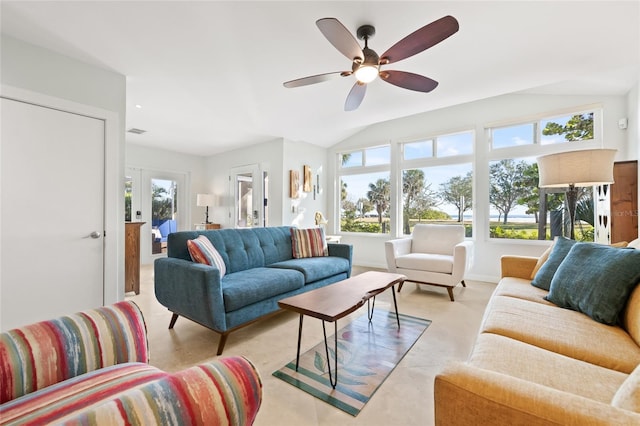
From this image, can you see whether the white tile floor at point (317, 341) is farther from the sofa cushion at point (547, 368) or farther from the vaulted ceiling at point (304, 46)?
the vaulted ceiling at point (304, 46)

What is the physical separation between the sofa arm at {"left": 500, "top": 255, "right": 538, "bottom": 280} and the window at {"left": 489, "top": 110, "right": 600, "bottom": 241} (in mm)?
1926

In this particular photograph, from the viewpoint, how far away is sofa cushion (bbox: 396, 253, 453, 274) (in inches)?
132

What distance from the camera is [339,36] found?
178 cm

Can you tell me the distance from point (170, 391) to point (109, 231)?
103 inches

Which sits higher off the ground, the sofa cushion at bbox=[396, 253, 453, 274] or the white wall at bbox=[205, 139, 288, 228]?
the white wall at bbox=[205, 139, 288, 228]

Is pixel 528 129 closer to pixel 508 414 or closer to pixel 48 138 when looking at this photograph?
pixel 508 414

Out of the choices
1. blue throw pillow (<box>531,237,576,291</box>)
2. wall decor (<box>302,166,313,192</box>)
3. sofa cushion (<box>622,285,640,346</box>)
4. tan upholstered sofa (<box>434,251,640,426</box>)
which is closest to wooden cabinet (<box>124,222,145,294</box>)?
wall decor (<box>302,166,313,192</box>)

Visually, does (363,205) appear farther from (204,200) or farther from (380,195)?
(204,200)

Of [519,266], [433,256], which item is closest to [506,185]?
[433,256]

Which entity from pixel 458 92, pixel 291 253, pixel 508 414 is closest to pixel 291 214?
pixel 291 253

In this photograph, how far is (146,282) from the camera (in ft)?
13.7

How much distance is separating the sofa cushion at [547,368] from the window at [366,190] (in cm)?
402

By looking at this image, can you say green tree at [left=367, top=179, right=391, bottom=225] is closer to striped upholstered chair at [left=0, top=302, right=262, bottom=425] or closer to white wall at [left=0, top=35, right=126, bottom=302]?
white wall at [left=0, top=35, right=126, bottom=302]

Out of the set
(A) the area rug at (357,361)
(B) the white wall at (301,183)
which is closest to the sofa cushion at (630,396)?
(A) the area rug at (357,361)
